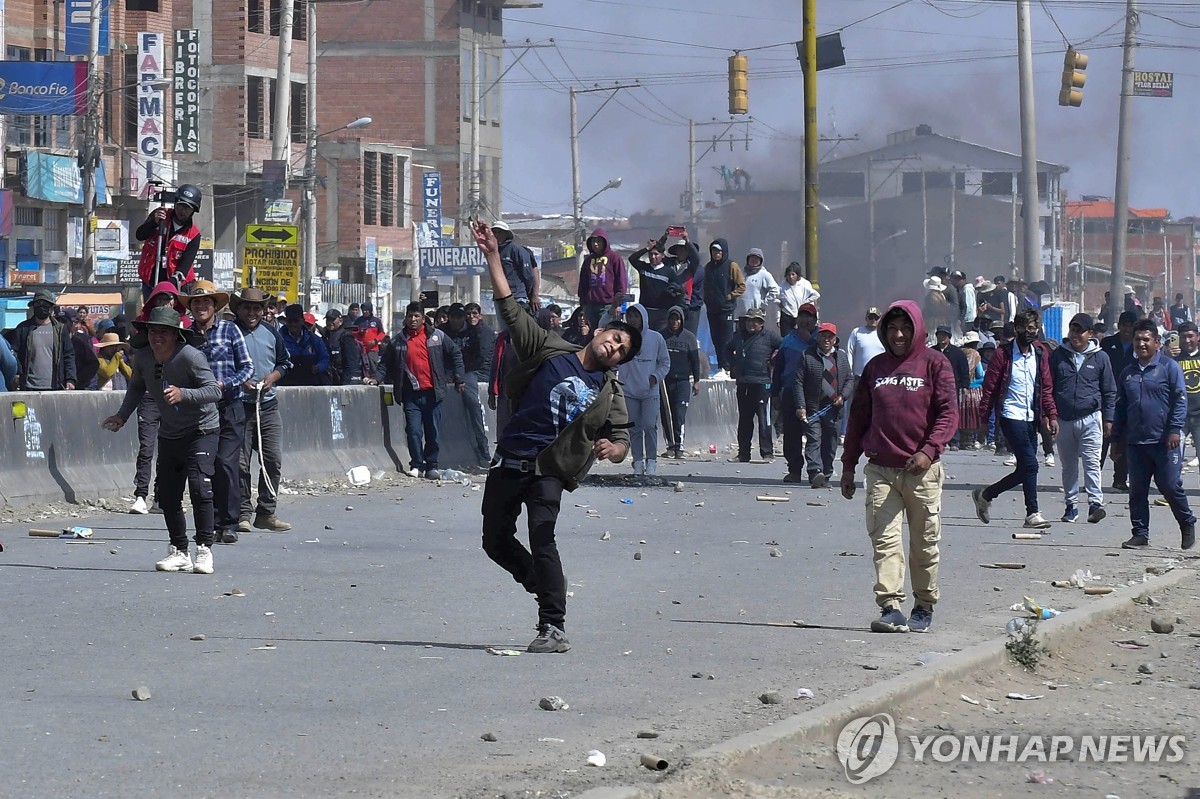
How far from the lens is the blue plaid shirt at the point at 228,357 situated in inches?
485

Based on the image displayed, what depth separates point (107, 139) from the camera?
5188 centimetres

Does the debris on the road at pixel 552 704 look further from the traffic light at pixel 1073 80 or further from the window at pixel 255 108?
the window at pixel 255 108

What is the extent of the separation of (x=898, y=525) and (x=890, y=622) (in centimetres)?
54

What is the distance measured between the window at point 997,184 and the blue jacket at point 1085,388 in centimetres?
8720

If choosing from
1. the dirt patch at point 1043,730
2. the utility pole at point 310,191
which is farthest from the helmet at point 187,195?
the utility pole at point 310,191

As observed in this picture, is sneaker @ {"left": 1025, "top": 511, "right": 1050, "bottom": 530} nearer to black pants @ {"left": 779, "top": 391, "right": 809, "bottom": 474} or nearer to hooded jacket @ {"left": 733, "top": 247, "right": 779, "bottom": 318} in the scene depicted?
black pants @ {"left": 779, "top": 391, "right": 809, "bottom": 474}

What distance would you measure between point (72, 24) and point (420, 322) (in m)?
28.8

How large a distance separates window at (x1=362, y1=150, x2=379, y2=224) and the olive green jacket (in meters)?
61.8

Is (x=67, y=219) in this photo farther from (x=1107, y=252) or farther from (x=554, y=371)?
(x=1107, y=252)

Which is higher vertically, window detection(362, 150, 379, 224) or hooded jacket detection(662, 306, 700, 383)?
window detection(362, 150, 379, 224)

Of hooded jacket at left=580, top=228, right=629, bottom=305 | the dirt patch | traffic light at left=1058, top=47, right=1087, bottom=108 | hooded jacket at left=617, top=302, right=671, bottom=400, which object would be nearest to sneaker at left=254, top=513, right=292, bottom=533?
hooded jacket at left=617, top=302, right=671, bottom=400

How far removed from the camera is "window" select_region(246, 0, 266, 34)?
60.7m

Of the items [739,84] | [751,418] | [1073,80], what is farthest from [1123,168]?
[751,418]

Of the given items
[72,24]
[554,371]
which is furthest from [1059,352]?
[72,24]
